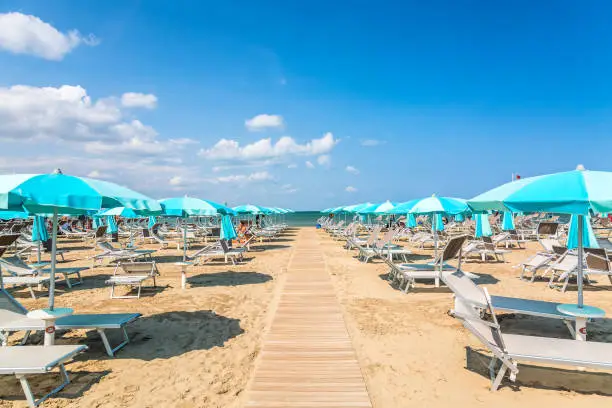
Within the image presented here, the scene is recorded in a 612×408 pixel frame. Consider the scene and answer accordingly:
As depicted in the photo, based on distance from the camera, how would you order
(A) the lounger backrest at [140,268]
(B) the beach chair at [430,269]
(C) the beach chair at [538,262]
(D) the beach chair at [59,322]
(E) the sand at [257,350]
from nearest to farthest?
1. (E) the sand at [257,350]
2. (D) the beach chair at [59,322]
3. (B) the beach chair at [430,269]
4. (A) the lounger backrest at [140,268]
5. (C) the beach chair at [538,262]

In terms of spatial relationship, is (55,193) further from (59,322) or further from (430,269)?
(430,269)

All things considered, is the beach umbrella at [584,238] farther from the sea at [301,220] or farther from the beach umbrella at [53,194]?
the sea at [301,220]

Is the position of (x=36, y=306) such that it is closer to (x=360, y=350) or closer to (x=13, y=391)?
(x=13, y=391)

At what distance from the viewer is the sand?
3.34 meters

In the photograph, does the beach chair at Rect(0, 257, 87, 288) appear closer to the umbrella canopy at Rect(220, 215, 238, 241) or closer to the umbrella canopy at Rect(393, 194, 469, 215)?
the umbrella canopy at Rect(220, 215, 238, 241)

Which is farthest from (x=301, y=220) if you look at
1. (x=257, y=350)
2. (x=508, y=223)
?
(x=257, y=350)

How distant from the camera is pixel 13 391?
3439 mm

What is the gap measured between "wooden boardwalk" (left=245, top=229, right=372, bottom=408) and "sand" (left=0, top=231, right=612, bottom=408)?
144mm

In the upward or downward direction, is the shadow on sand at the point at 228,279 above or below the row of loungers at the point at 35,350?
below

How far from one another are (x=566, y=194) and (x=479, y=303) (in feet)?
4.55

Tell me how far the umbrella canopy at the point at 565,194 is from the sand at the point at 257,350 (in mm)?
1689

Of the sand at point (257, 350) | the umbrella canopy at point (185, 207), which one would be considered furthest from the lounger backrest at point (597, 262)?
the umbrella canopy at point (185, 207)

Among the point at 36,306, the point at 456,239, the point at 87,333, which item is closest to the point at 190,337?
the point at 87,333

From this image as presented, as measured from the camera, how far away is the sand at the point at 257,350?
11.0 feet
